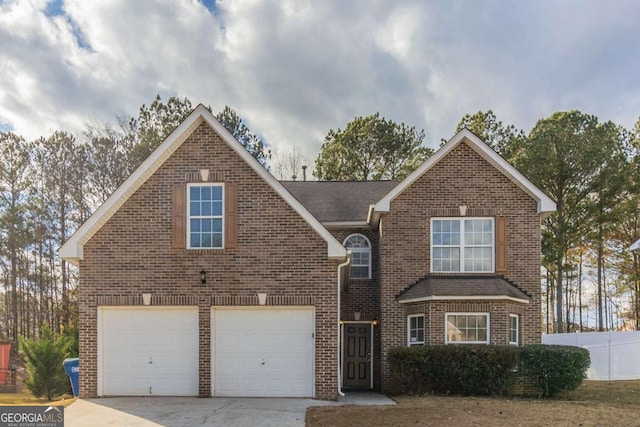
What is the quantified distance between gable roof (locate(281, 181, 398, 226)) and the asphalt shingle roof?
2846 mm

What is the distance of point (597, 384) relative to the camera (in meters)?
15.4

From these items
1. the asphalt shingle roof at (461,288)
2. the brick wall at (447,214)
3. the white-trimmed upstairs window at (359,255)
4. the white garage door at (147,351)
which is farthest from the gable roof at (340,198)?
the white garage door at (147,351)

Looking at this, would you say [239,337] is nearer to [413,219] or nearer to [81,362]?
[81,362]

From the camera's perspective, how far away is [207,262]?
11.5 metres

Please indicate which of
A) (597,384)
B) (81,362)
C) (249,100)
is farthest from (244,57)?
(597,384)

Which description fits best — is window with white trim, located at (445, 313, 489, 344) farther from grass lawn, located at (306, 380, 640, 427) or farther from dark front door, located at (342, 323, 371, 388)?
dark front door, located at (342, 323, 371, 388)

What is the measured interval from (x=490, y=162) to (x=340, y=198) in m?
5.45

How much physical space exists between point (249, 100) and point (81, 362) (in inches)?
499

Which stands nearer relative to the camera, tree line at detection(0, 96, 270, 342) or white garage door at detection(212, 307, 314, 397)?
white garage door at detection(212, 307, 314, 397)

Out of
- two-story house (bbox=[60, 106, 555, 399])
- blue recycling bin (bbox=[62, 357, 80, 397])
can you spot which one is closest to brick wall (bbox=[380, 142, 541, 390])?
two-story house (bbox=[60, 106, 555, 399])

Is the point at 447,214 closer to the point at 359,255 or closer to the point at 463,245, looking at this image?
the point at 463,245

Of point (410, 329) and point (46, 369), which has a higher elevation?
point (410, 329)

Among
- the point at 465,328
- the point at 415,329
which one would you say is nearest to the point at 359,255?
the point at 415,329
